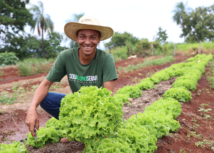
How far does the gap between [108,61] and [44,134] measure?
1.82 m

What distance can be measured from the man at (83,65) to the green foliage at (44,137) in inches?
15.1

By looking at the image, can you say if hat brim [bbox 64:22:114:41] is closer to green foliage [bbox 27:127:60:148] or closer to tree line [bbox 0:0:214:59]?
green foliage [bbox 27:127:60:148]

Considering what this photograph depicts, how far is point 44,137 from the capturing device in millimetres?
3145

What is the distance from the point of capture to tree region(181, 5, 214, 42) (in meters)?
39.9

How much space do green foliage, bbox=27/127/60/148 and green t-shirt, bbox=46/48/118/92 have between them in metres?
0.97

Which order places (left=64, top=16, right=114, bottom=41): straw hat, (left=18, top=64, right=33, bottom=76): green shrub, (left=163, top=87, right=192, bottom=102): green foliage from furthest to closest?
(left=18, top=64, right=33, bottom=76): green shrub < (left=163, top=87, right=192, bottom=102): green foliage < (left=64, top=16, right=114, bottom=41): straw hat

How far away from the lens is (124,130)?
2855 mm

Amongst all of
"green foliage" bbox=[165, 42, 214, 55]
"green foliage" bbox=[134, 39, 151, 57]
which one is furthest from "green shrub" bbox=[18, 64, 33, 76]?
"green foliage" bbox=[165, 42, 214, 55]

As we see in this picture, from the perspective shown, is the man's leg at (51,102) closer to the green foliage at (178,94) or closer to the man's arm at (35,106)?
the man's arm at (35,106)

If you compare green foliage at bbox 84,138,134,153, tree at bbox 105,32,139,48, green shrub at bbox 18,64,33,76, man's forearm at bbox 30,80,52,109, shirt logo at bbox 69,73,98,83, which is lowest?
green foliage at bbox 84,138,134,153

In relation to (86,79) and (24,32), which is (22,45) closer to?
(24,32)

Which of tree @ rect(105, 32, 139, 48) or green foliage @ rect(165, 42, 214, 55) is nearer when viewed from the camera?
green foliage @ rect(165, 42, 214, 55)

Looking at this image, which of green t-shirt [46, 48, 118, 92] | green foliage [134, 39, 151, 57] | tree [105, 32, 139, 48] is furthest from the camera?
tree [105, 32, 139, 48]

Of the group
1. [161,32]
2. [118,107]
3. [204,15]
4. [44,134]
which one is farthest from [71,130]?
[204,15]
